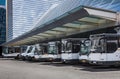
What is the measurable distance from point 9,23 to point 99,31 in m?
93.6

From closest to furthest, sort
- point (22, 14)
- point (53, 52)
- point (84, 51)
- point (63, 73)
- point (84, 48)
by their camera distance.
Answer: point (63, 73)
point (84, 51)
point (84, 48)
point (53, 52)
point (22, 14)

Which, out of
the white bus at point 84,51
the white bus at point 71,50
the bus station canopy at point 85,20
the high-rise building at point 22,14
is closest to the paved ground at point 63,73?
the white bus at point 84,51

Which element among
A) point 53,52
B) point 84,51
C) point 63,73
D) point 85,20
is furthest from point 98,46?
point 53,52

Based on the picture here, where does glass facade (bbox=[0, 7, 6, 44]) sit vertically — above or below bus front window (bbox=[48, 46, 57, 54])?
above

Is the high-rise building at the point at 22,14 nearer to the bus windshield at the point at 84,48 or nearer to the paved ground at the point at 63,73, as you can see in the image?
the bus windshield at the point at 84,48

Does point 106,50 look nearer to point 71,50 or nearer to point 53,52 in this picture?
point 71,50

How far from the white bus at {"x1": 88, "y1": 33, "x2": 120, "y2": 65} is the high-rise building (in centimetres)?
9344

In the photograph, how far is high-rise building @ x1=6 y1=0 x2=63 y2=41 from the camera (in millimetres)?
120312

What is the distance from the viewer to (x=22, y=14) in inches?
4958

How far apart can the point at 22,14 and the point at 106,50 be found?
10272cm

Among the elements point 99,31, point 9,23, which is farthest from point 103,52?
point 9,23

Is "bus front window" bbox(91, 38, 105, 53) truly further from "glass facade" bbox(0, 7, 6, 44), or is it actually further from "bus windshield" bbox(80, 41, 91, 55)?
"glass facade" bbox(0, 7, 6, 44)

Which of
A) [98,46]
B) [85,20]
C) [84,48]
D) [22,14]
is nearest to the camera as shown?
[98,46]

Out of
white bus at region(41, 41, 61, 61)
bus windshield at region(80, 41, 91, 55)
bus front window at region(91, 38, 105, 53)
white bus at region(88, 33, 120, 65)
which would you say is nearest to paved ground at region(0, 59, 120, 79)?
white bus at region(88, 33, 120, 65)
